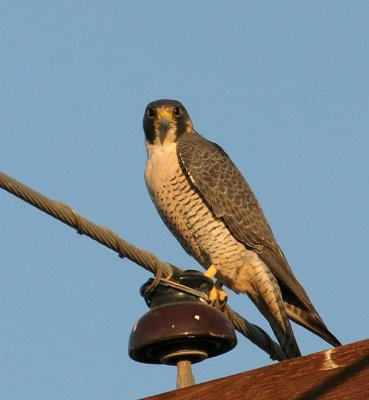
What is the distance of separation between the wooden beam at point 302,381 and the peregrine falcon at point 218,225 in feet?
11.6

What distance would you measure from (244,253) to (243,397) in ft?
13.4

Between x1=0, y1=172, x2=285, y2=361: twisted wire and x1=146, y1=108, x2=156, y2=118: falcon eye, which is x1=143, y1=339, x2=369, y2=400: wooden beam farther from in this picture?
x1=146, y1=108, x2=156, y2=118: falcon eye

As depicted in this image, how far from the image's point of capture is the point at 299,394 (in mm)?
2867

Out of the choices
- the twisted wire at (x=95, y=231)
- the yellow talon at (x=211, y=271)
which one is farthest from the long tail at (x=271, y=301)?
the twisted wire at (x=95, y=231)

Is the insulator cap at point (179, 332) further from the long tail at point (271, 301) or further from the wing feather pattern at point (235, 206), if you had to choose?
the wing feather pattern at point (235, 206)

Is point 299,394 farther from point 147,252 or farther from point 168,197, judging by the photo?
point 168,197

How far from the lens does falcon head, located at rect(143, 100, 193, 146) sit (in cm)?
741

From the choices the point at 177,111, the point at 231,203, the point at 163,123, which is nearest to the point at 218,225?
the point at 231,203

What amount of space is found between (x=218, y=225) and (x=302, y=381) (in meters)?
4.16

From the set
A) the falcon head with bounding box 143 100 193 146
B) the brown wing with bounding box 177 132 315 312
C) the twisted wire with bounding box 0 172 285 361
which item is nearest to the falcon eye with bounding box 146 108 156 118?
the falcon head with bounding box 143 100 193 146

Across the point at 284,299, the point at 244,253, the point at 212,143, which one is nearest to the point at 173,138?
the point at 212,143

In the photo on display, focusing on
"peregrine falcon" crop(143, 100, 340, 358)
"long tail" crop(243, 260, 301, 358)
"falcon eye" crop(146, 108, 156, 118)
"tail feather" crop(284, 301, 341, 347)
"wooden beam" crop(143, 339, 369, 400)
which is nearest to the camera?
"wooden beam" crop(143, 339, 369, 400)

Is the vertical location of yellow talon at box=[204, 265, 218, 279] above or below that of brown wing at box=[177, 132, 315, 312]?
below

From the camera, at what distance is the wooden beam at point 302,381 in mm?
2832
